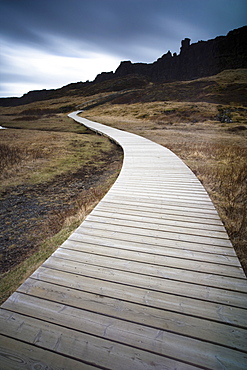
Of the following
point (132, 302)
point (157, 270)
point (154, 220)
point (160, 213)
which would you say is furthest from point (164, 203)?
point (132, 302)

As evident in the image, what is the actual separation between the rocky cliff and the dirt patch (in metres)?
102

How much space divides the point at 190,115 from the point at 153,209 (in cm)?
2742

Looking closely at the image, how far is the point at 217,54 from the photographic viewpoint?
10262cm

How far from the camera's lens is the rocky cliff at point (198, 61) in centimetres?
9669

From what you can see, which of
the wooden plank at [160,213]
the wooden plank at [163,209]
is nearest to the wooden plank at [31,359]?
the wooden plank at [160,213]

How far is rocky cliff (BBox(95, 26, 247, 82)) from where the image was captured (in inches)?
3807

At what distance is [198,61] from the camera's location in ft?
360

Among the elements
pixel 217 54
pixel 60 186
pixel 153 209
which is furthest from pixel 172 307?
pixel 217 54

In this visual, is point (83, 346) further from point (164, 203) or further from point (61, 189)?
point (61, 189)

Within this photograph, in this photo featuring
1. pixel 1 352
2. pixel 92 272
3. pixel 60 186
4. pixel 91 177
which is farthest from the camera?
pixel 91 177

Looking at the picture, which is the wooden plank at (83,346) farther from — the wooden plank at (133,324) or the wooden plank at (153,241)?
the wooden plank at (153,241)

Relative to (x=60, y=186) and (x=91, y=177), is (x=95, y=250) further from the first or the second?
(x=91, y=177)

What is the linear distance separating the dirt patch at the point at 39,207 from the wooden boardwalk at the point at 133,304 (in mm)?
1803

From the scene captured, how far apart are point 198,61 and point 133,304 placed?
138 metres
